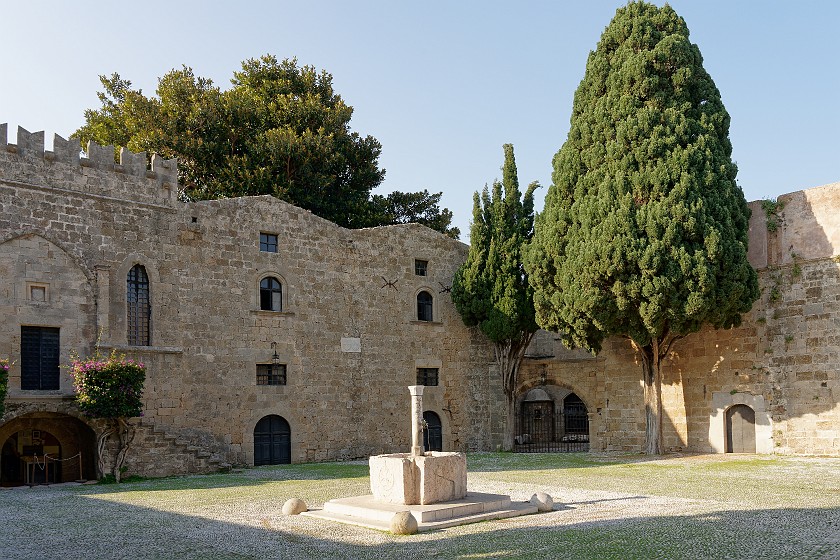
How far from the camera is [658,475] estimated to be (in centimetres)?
1719

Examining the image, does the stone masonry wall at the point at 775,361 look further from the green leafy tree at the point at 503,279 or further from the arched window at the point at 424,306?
the arched window at the point at 424,306

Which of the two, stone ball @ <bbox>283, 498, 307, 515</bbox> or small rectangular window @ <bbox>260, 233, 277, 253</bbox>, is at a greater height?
small rectangular window @ <bbox>260, 233, 277, 253</bbox>

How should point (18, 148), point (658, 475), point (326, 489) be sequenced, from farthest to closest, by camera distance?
point (18, 148), point (658, 475), point (326, 489)

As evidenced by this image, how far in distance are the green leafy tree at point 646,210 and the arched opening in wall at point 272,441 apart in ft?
25.1

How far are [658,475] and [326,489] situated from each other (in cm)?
683

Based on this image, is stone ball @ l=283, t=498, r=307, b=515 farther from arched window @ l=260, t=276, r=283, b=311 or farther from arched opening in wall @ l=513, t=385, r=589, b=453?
arched opening in wall @ l=513, t=385, r=589, b=453

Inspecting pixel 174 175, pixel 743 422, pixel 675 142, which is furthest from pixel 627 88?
pixel 174 175

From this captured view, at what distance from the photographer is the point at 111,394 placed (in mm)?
17859

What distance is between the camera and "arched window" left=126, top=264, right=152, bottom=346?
65.5 feet

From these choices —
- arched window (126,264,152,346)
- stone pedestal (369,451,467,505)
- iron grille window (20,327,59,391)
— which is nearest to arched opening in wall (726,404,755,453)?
stone pedestal (369,451,467,505)

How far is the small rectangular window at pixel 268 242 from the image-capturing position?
22594 millimetres

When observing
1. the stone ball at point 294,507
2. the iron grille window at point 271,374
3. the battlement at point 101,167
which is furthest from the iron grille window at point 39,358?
the stone ball at point 294,507

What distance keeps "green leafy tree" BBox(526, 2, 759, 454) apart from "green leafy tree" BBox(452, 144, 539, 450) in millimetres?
1919

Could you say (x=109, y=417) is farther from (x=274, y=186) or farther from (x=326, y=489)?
(x=274, y=186)
